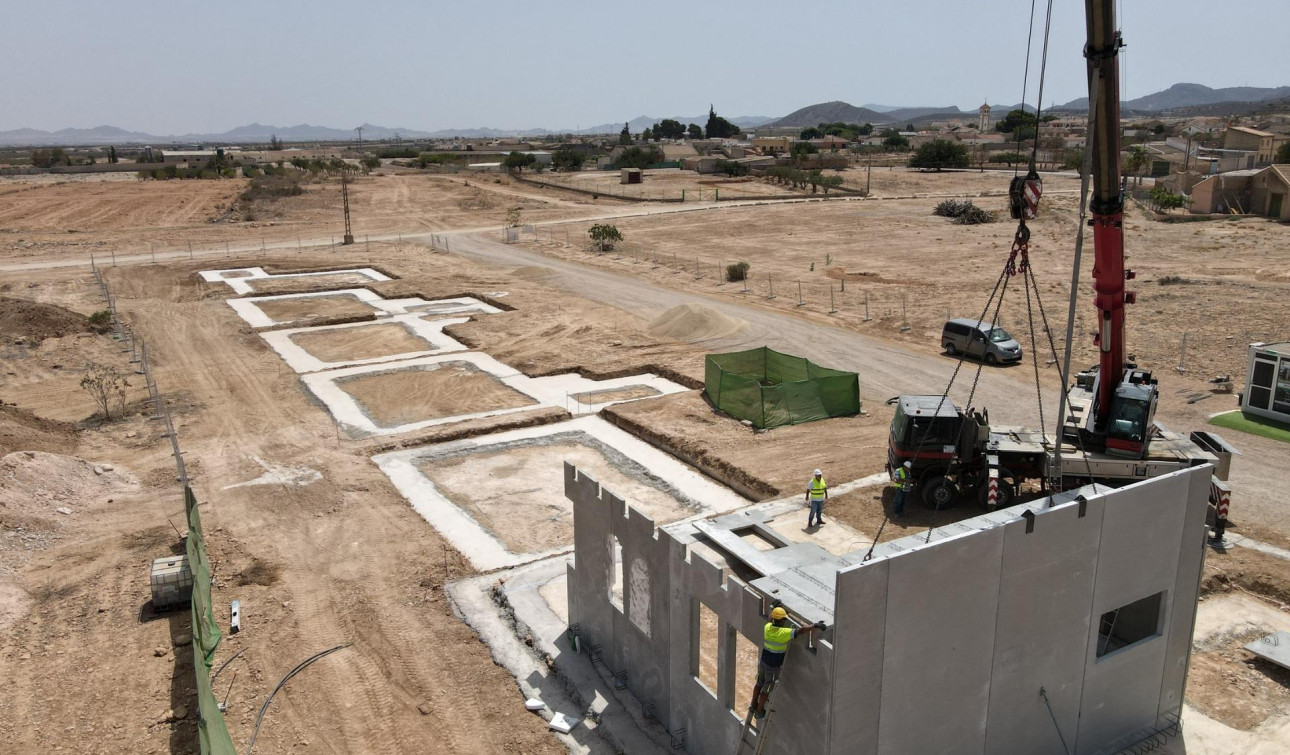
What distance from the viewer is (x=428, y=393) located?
2755cm

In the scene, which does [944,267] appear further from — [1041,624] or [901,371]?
[1041,624]

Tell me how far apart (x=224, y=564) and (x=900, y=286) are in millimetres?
34632

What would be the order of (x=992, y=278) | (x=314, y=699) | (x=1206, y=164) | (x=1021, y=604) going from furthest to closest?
(x=1206, y=164), (x=992, y=278), (x=314, y=699), (x=1021, y=604)

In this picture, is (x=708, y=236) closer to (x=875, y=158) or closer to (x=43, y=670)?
(x=43, y=670)

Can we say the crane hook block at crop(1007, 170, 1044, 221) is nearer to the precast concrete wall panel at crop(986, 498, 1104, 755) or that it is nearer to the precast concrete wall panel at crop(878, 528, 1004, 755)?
the precast concrete wall panel at crop(986, 498, 1104, 755)

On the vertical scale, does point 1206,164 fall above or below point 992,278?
above

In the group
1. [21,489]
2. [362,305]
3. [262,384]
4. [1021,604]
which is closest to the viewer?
[1021,604]

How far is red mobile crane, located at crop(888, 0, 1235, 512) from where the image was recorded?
15.0 metres

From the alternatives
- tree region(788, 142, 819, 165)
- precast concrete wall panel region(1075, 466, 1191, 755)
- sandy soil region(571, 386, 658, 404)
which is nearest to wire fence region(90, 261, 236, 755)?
precast concrete wall panel region(1075, 466, 1191, 755)

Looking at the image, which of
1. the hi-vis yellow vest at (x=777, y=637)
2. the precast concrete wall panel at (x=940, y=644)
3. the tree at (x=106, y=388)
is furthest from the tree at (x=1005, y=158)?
the hi-vis yellow vest at (x=777, y=637)

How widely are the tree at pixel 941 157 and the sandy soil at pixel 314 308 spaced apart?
3760 inches

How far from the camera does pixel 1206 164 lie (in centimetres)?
8188

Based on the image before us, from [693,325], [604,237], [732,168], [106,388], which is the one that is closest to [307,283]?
[604,237]

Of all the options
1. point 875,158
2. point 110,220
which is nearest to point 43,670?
point 110,220
